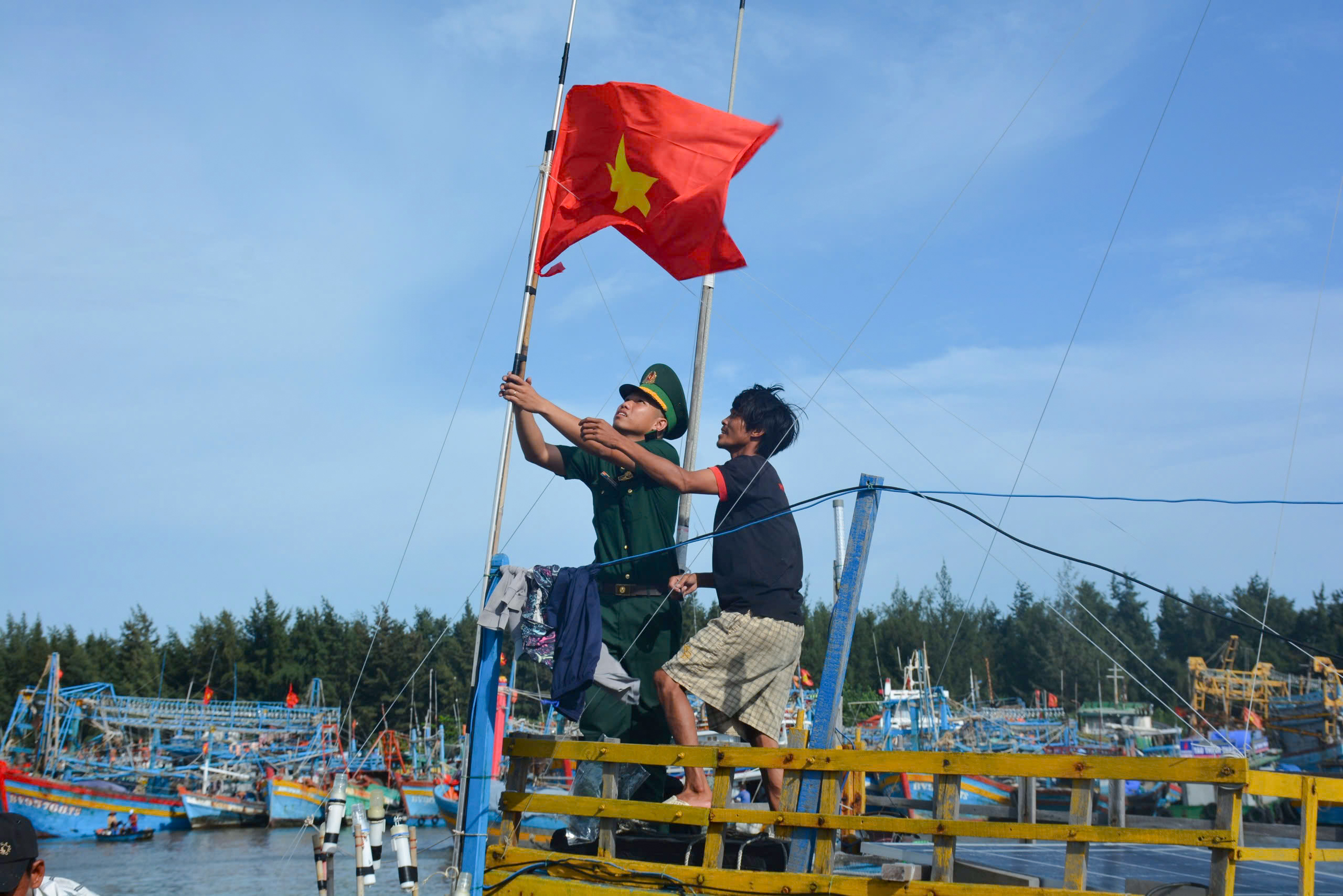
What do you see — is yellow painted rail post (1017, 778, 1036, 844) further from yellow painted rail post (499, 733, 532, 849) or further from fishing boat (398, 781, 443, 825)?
fishing boat (398, 781, 443, 825)

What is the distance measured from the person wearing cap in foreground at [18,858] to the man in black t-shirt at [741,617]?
2835 millimetres

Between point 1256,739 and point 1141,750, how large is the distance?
3.47 meters

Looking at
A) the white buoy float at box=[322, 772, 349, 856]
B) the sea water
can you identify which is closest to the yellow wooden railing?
the white buoy float at box=[322, 772, 349, 856]

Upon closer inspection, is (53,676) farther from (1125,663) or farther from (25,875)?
(1125,663)

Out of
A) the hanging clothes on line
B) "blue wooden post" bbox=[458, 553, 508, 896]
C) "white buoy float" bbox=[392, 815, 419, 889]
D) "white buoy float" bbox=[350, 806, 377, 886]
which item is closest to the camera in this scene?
"blue wooden post" bbox=[458, 553, 508, 896]

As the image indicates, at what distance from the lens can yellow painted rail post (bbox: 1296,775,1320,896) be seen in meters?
3.78

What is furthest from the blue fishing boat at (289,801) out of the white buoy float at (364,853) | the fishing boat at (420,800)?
the white buoy float at (364,853)

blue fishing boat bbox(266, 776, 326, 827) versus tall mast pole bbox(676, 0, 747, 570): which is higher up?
tall mast pole bbox(676, 0, 747, 570)

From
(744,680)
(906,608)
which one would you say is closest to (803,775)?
(744,680)

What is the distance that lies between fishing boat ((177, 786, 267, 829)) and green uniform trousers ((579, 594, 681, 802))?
39633 mm

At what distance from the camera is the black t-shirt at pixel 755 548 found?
5.39 meters

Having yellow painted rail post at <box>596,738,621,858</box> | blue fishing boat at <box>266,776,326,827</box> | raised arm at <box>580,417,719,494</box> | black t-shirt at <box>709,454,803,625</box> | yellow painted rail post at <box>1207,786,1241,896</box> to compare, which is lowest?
blue fishing boat at <box>266,776,326,827</box>

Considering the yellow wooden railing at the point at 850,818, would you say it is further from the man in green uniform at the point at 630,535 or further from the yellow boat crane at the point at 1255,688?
the yellow boat crane at the point at 1255,688

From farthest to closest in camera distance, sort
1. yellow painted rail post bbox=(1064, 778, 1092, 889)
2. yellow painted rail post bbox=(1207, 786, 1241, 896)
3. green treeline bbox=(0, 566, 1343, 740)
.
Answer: green treeline bbox=(0, 566, 1343, 740), yellow painted rail post bbox=(1064, 778, 1092, 889), yellow painted rail post bbox=(1207, 786, 1241, 896)
